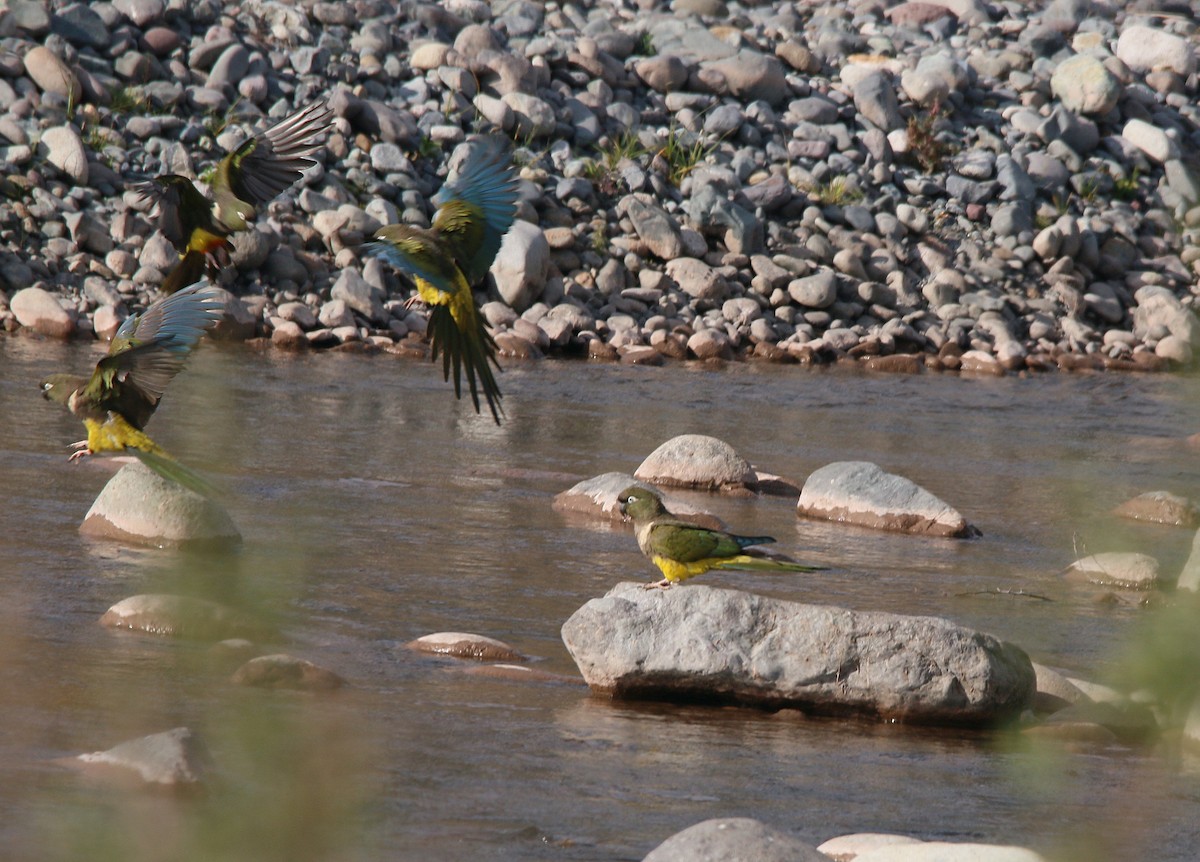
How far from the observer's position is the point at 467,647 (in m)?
7.76

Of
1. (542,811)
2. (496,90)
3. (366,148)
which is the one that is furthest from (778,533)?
(496,90)

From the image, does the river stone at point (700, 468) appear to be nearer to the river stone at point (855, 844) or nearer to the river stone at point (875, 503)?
the river stone at point (875, 503)

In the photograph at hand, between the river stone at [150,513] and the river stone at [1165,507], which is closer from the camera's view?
the river stone at [1165,507]

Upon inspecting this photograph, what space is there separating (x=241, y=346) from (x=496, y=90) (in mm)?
6927

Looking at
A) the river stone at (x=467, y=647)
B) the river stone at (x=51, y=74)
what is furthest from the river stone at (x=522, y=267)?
the river stone at (x=467, y=647)

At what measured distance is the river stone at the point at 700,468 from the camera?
12.9 meters

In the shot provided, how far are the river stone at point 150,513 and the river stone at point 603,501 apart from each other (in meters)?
3.14

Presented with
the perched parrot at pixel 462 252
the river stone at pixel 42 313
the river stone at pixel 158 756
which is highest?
the perched parrot at pixel 462 252

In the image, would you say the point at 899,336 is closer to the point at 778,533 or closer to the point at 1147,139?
the point at 1147,139

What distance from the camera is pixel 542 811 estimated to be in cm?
573

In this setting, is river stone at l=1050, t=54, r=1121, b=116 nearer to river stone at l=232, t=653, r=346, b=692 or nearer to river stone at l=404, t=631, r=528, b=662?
river stone at l=404, t=631, r=528, b=662

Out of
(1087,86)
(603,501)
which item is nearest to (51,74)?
(603,501)

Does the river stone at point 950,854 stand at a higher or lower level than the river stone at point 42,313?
lower

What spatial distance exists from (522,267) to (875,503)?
28.5 feet
